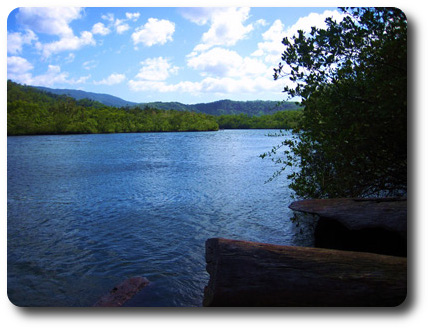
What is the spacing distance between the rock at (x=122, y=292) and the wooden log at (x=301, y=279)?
1.51 meters

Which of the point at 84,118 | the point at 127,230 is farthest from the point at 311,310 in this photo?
the point at 84,118

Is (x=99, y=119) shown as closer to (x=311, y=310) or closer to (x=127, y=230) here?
(x=127, y=230)

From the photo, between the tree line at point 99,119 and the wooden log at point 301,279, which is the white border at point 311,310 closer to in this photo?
the wooden log at point 301,279

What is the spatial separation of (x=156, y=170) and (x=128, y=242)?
1203 cm

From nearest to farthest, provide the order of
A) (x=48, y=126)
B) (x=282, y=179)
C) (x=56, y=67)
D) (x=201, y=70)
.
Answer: (x=56, y=67), (x=201, y=70), (x=282, y=179), (x=48, y=126)

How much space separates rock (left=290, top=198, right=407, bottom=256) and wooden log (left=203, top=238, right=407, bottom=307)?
85 centimetres

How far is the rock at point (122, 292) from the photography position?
4.28 m

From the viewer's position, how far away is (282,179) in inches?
583

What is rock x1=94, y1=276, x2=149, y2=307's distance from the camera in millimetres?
4278

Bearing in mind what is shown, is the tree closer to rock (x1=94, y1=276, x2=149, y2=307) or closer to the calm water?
the calm water

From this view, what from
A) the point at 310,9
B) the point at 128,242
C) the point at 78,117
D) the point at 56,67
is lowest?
the point at 128,242

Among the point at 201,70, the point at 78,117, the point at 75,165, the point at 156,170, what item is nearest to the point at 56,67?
the point at 201,70
